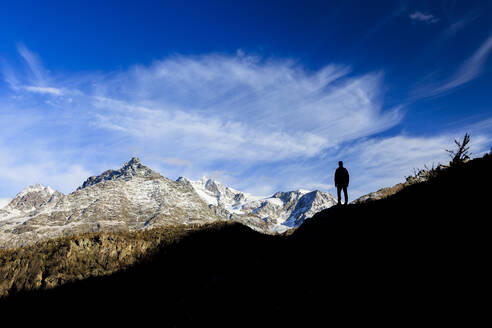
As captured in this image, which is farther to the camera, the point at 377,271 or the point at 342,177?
the point at 342,177

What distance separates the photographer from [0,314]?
68250 millimetres

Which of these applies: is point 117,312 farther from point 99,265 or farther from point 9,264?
point 9,264

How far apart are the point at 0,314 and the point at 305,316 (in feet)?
305

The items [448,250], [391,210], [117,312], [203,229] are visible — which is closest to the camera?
[448,250]

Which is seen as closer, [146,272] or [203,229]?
[146,272]

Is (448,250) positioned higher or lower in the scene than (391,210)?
lower

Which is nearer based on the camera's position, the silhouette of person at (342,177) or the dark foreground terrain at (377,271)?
the dark foreground terrain at (377,271)

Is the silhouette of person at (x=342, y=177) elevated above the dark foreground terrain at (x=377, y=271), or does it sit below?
above

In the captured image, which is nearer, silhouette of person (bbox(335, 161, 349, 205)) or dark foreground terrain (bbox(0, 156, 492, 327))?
dark foreground terrain (bbox(0, 156, 492, 327))

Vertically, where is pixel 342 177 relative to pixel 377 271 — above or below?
above

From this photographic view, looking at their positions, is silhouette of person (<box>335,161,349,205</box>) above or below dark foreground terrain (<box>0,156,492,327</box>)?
above

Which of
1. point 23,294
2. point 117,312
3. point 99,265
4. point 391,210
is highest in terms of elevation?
point 391,210

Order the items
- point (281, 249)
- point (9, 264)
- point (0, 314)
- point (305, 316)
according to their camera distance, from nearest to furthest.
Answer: point (305, 316) < point (281, 249) < point (0, 314) < point (9, 264)

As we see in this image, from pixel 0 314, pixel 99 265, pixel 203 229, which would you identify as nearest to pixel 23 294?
pixel 0 314
